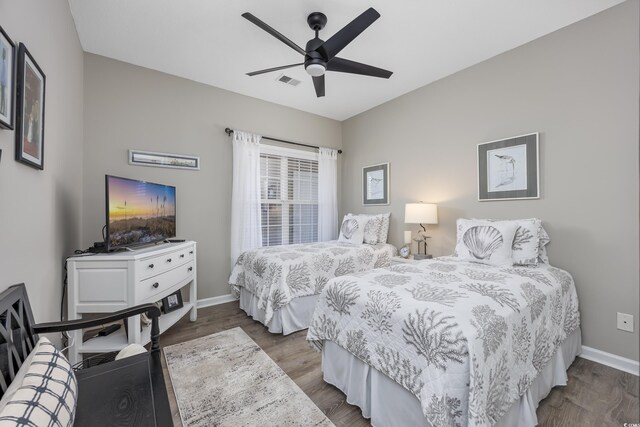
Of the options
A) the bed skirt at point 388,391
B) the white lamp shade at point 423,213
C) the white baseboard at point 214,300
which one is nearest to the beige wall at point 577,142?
the white lamp shade at point 423,213

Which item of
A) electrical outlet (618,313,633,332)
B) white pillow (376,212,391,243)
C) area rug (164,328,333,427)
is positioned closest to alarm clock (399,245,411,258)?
white pillow (376,212,391,243)

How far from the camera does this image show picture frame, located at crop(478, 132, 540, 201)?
252cm

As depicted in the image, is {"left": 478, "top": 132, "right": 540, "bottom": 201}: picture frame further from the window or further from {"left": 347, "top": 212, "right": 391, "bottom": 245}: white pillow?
the window

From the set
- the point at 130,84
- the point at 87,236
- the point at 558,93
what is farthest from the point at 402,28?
the point at 87,236

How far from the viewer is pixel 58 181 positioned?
196 cm

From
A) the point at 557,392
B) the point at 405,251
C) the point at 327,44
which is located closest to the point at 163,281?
the point at 327,44

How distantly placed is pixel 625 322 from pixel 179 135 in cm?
452

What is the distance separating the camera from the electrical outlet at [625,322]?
2029mm

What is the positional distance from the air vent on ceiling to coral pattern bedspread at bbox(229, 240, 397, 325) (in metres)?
2.05

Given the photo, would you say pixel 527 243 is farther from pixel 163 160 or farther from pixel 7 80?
pixel 163 160

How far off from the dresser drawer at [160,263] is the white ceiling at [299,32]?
200 centimetres

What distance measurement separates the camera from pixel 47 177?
1728 millimetres

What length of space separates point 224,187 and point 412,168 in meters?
2.51

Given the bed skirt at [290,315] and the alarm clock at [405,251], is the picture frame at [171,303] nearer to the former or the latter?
the bed skirt at [290,315]
